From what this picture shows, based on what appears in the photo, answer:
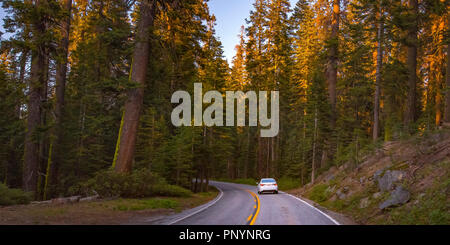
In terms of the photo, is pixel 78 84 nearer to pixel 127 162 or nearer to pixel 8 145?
pixel 8 145

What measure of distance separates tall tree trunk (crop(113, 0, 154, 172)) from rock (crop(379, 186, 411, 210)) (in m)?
13.0

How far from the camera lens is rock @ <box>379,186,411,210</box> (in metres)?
11.4

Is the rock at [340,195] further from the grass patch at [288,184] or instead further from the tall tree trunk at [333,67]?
the grass patch at [288,184]

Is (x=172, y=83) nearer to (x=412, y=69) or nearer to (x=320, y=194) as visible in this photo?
(x=320, y=194)

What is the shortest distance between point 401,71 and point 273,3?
24674mm

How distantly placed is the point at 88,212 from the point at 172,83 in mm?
18510

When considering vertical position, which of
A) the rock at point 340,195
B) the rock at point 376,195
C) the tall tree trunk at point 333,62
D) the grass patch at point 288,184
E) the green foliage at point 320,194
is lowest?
the grass patch at point 288,184

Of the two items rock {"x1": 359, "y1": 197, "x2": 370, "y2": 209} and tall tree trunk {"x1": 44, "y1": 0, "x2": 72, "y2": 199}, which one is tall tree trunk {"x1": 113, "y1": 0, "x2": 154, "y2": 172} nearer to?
tall tree trunk {"x1": 44, "y1": 0, "x2": 72, "y2": 199}

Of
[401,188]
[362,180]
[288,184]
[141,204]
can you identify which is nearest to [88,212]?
[141,204]

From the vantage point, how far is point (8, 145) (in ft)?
90.8

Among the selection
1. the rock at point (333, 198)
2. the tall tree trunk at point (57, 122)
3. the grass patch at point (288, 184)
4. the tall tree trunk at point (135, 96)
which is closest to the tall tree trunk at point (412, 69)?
the rock at point (333, 198)

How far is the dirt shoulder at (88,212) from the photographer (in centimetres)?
984

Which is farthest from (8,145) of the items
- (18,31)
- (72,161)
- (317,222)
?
(317,222)

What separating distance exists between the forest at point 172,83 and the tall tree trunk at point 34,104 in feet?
0.23
